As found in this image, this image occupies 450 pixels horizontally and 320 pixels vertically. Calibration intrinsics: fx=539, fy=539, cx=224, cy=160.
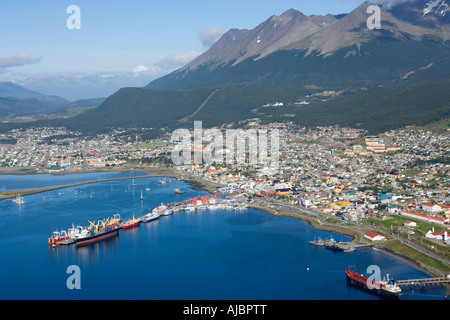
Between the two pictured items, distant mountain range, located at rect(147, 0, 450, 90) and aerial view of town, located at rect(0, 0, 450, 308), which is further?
distant mountain range, located at rect(147, 0, 450, 90)

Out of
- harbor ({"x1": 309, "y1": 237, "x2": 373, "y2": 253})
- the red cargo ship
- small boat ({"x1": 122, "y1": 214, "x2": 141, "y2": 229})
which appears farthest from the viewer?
small boat ({"x1": 122, "y1": 214, "x2": 141, "y2": 229})

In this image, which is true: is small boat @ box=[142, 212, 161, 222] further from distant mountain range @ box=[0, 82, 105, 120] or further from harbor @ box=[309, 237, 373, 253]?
distant mountain range @ box=[0, 82, 105, 120]

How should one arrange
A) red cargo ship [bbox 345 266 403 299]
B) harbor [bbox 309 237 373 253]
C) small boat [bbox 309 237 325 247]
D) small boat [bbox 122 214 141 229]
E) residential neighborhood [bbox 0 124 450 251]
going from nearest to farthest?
1. red cargo ship [bbox 345 266 403 299]
2. harbor [bbox 309 237 373 253]
3. small boat [bbox 309 237 325 247]
4. small boat [bbox 122 214 141 229]
5. residential neighborhood [bbox 0 124 450 251]

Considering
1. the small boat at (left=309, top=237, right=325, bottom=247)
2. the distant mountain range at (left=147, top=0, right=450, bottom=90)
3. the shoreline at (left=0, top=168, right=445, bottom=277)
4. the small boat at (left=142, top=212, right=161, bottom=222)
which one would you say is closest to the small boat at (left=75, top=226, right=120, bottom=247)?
the small boat at (left=142, top=212, right=161, bottom=222)

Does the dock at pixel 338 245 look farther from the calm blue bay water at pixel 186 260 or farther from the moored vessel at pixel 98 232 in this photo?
the moored vessel at pixel 98 232

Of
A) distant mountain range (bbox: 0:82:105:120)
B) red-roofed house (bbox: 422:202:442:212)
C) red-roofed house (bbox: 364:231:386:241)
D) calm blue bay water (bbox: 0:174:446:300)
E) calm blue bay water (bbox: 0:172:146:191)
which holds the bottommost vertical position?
calm blue bay water (bbox: 0:174:446:300)

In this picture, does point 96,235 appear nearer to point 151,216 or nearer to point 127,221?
point 127,221
